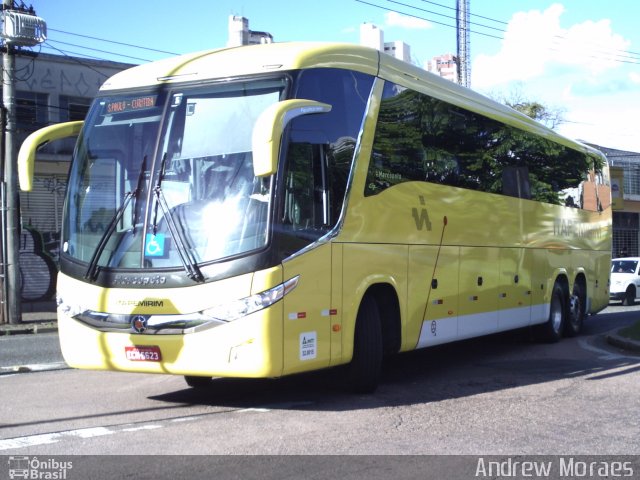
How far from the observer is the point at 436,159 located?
427 inches

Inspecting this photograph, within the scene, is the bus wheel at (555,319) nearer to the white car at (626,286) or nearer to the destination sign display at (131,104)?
the destination sign display at (131,104)

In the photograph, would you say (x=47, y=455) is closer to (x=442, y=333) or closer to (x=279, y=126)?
(x=279, y=126)

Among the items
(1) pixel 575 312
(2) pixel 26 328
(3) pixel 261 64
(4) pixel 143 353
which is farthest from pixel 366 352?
(2) pixel 26 328

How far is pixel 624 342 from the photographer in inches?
541

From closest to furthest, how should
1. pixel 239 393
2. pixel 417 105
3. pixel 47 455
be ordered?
1. pixel 47 455
2. pixel 239 393
3. pixel 417 105

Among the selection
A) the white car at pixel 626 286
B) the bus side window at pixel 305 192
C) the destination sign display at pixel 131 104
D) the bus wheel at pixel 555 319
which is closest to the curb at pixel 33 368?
the destination sign display at pixel 131 104

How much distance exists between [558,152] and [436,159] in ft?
19.8

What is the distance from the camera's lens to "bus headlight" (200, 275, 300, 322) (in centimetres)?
754

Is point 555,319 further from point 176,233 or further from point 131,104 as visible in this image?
point 131,104

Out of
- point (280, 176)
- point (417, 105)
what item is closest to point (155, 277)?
point (280, 176)

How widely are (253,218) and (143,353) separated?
176 cm

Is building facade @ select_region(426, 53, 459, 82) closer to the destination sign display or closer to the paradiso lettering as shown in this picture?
the paradiso lettering

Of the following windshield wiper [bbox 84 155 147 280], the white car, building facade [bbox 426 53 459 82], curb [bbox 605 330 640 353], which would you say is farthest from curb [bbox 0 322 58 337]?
building facade [bbox 426 53 459 82]

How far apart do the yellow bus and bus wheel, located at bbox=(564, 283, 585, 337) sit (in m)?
6.33
